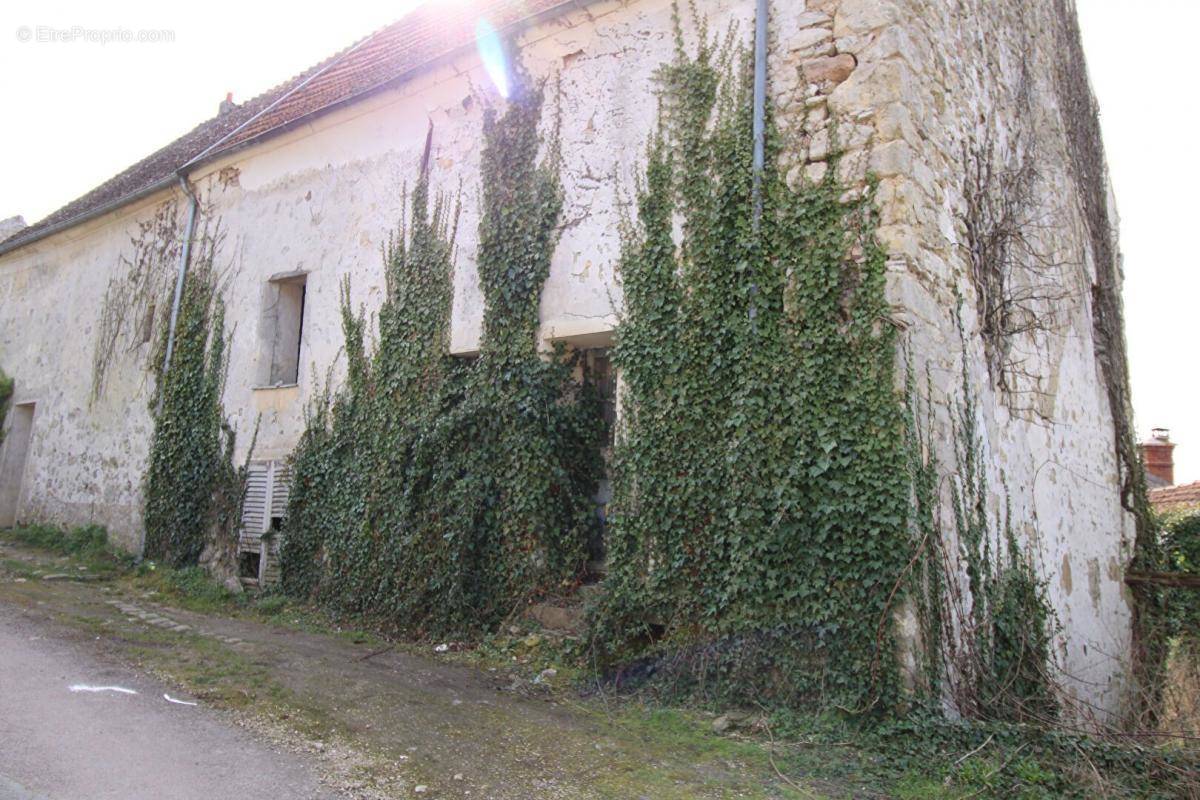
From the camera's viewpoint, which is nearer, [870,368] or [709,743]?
Answer: [709,743]

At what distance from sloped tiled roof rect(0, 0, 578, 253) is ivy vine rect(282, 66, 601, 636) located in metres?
0.96

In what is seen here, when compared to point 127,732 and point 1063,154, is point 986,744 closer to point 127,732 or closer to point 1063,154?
point 127,732

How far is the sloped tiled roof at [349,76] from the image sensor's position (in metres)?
8.20

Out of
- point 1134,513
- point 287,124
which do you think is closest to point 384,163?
point 287,124

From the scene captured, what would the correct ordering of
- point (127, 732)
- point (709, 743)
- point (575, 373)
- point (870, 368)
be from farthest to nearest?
point (575, 373) < point (870, 368) < point (709, 743) < point (127, 732)

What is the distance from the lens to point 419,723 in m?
4.84

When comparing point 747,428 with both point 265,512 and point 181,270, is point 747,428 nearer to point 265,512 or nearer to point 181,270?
point 265,512

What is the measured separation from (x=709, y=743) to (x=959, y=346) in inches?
124

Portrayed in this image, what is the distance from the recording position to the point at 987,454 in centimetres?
598

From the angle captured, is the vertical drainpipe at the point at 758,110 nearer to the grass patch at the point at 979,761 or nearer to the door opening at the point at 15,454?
the grass patch at the point at 979,761

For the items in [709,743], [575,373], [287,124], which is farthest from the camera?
[287,124]

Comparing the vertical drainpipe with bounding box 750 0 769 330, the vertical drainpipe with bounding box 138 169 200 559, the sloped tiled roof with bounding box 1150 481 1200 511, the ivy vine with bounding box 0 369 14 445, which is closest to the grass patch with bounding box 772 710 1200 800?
the vertical drainpipe with bounding box 750 0 769 330

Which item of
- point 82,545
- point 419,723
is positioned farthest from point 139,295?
point 419,723

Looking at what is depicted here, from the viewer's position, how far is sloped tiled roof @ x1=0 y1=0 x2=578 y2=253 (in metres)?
8.20
